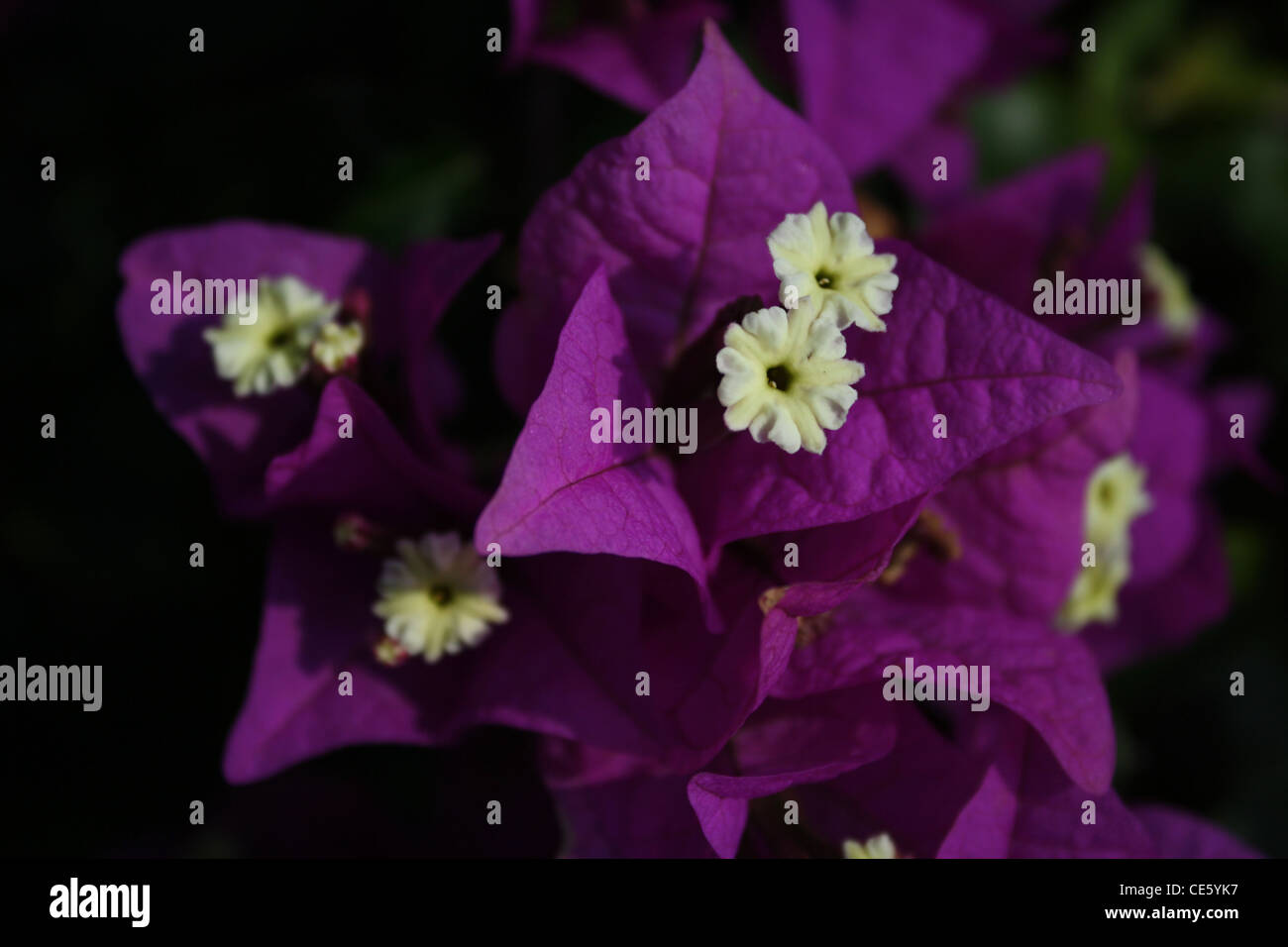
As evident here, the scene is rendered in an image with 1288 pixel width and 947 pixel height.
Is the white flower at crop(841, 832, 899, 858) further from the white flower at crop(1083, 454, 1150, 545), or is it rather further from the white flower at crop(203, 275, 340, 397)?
the white flower at crop(203, 275, 340, 397)

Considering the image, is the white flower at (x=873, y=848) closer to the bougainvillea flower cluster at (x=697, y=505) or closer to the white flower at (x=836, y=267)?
the bougainvillea flower cluster at (x=697, y=505)

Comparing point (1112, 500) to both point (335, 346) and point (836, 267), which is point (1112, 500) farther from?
point (335, 346)

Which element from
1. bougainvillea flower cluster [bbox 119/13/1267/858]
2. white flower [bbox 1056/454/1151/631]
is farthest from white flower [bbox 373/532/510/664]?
white flower [bbox 1056/454/1151/631]

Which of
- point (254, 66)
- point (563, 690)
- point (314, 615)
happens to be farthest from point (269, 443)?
point (254, 66)

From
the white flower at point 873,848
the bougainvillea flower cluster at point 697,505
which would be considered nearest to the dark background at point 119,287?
the bougainvillea flower cluster at point 697,505

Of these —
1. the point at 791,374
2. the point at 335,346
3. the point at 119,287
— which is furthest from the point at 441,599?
the point at 119,287

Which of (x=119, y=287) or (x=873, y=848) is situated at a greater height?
(x=119, y=287)
